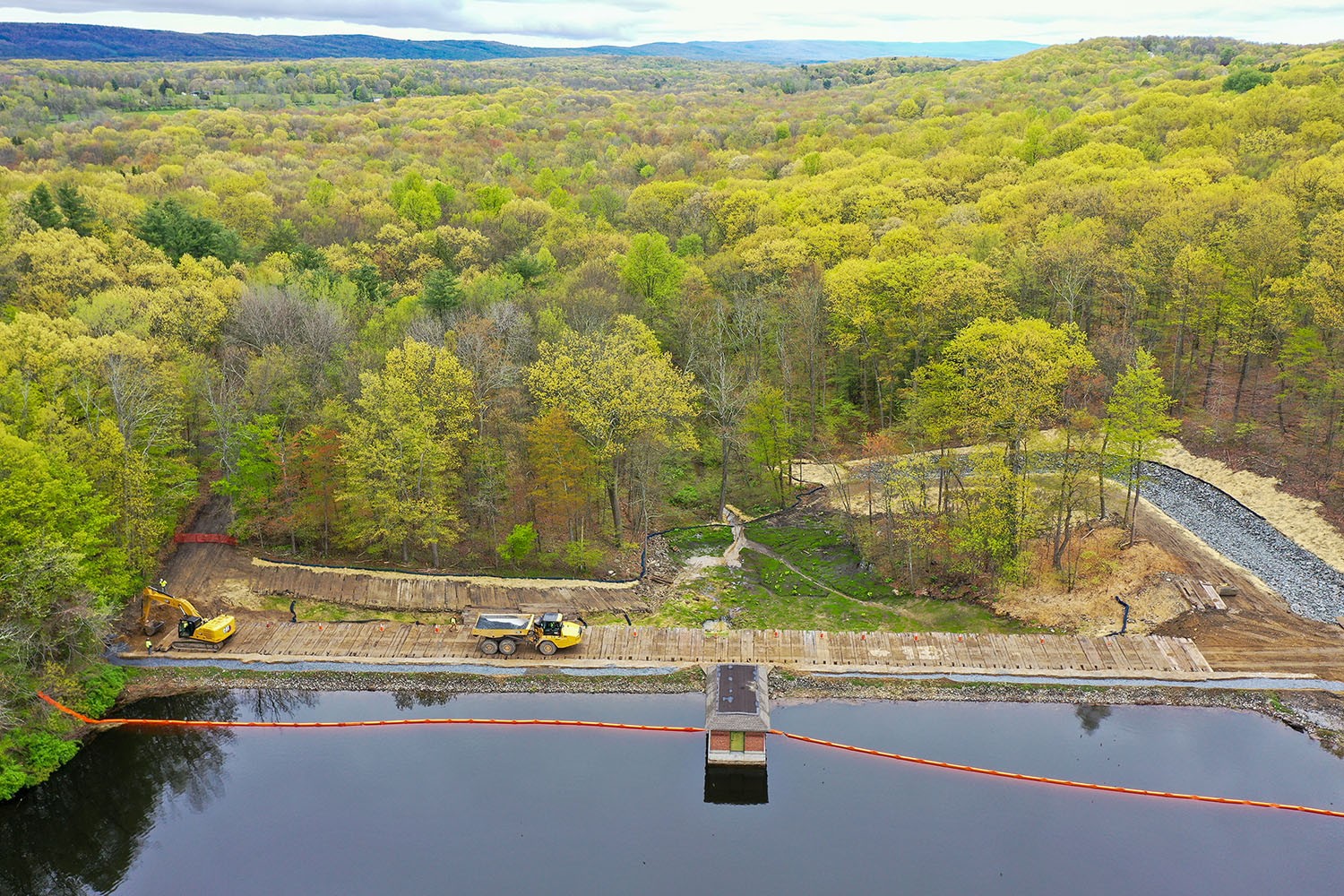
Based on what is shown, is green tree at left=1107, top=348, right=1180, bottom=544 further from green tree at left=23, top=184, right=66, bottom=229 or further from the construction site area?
green tree at left=23, top=184, right=66, bottom=229

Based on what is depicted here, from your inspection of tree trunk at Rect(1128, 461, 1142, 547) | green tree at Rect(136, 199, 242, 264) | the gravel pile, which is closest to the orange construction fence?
tree trunk at Rect(1128, 461, 1142, 547)

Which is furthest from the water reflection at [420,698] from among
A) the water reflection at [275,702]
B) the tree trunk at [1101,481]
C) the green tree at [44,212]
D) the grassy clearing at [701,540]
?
the green tree at [44,212]

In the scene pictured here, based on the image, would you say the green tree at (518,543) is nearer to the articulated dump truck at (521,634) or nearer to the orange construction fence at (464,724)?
the articulated dump truck at (521,634)

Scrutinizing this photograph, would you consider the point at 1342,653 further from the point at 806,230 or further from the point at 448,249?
the point at 448,249

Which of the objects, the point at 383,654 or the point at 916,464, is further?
the point at 916,464

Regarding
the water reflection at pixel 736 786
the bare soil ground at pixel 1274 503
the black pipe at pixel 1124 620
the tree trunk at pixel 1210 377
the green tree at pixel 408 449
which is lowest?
the water reflection at pixel 736 786

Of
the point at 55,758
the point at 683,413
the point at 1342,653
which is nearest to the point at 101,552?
the point at 55,758
